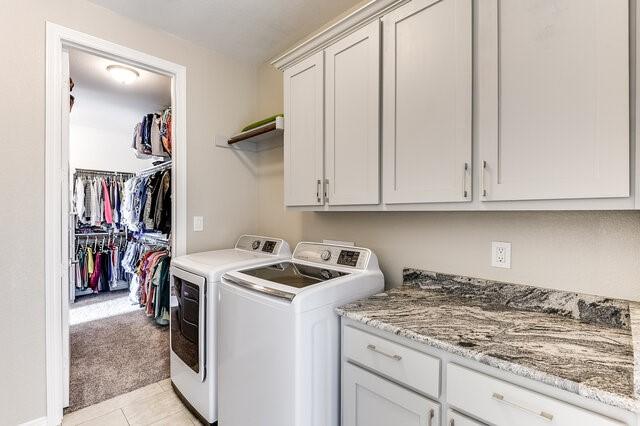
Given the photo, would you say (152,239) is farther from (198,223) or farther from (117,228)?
(198,223)

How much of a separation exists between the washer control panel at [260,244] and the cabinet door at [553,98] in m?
1.48

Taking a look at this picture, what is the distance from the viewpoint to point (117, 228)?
474 centimetres

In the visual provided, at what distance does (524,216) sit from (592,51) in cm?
66

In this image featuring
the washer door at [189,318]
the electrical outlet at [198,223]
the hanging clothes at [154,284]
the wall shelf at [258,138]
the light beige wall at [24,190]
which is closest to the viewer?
the light beige wall at [24,190]

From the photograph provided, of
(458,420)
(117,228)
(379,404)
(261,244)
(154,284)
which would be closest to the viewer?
(458,420)

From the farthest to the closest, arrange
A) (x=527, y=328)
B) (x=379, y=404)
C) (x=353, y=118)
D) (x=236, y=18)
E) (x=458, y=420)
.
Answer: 1. (x=236, y=18)
2. (x=353, y=118)
3. (x=379, y=404)
4. (x=527, y=328)
5. (x=458, y=420)

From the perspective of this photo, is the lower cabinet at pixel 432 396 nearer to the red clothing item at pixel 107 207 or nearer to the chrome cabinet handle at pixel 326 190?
the chrome cabinet handle at pixel 326 190

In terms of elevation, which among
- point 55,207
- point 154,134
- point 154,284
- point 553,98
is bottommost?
point 154,284

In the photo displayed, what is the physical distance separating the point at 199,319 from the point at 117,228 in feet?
12.3

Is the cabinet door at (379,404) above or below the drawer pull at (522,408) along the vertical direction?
below

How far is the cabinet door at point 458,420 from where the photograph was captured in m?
0.98

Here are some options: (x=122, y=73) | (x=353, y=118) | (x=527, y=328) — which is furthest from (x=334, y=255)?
(x=122, y=73)

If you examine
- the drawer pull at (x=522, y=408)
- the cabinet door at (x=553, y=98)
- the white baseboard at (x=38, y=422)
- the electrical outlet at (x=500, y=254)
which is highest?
the cabinet door at (x=553, y=98)

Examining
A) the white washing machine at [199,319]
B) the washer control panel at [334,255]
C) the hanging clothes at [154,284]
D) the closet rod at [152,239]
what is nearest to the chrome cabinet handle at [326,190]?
the washer control panel at [334,255]
